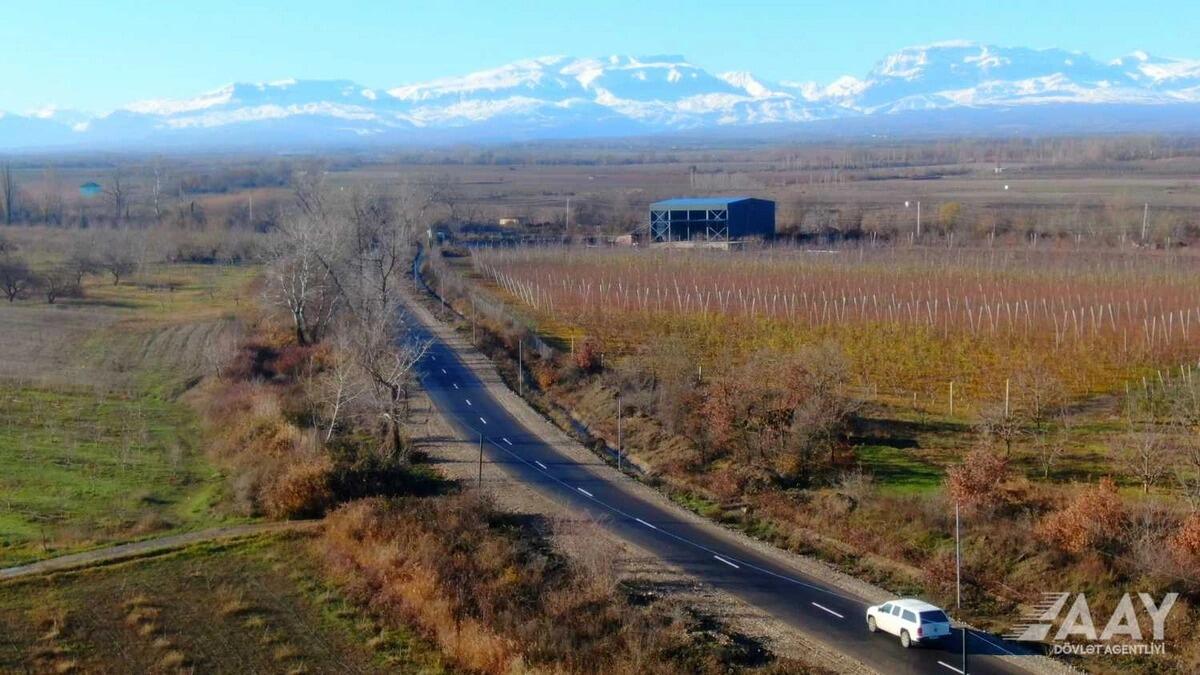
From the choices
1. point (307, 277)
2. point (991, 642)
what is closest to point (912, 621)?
point (991, 642)

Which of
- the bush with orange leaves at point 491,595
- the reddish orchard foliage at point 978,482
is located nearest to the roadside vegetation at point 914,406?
the reddish orchard foliage at point 978,482

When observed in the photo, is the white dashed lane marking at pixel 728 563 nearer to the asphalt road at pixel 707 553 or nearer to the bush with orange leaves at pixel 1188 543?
Result: the asphalt road at pixel 707 553

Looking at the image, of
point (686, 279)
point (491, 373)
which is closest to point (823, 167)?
point (686, 279)

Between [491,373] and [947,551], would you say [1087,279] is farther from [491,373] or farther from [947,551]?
[947,551]

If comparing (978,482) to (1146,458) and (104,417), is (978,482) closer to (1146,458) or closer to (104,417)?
(1146,458)


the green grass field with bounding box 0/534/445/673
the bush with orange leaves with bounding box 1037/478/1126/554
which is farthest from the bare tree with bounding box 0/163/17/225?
the bush with orange leaves with bounding box 1037/478/1126/554
